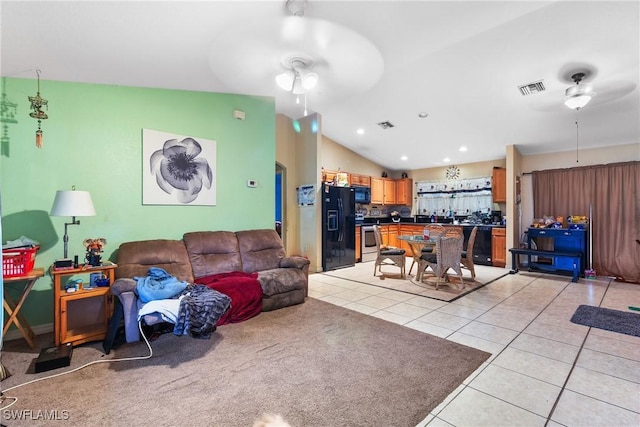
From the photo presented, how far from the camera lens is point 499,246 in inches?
246

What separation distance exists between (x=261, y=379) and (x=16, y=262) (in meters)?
2.28

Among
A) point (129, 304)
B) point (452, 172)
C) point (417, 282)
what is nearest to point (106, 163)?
point (129, 304)

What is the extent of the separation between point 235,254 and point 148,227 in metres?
1.07

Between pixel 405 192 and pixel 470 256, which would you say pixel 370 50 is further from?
pixel 405 192

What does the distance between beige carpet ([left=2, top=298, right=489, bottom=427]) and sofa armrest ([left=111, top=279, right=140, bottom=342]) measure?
0.16 metres

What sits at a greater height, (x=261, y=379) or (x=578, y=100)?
(x=578, y=100)

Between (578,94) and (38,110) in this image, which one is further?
(578,94)

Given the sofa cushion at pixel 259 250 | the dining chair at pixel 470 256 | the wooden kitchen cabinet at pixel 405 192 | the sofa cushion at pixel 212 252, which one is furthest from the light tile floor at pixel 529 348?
the wooden kitchen cabinet at pixel 405 192

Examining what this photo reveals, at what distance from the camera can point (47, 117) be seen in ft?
9.53

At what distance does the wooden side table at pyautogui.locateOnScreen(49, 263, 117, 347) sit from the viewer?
2518 millimetres

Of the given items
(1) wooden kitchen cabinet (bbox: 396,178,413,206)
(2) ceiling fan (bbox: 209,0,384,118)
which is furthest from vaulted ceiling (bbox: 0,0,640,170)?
(1) wooden kitchen cabinet (bbox: 396,178,413,206)

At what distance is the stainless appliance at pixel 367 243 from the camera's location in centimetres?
680

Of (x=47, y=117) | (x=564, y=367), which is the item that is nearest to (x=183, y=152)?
(x=47, y=117)

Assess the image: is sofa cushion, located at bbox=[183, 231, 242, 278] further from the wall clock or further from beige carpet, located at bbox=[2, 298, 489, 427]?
the wall clock
